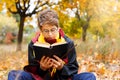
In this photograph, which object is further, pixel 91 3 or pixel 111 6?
pixel 111 6

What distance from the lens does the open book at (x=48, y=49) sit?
12.4 ft

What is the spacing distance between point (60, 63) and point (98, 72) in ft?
8.36

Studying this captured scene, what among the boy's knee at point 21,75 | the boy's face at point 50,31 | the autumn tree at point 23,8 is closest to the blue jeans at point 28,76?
the boy's knee at point 21,75

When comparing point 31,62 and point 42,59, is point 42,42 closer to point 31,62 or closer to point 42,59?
point 42,59

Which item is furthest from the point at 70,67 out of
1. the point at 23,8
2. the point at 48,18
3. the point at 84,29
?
the point at 84,29

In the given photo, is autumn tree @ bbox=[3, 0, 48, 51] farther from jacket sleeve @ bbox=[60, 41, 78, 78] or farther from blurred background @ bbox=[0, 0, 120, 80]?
jacket sleeve @ bbox=[60, 41, 78, 78]

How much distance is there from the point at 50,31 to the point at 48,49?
37 centimetres

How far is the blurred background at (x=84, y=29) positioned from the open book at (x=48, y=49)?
395 mm

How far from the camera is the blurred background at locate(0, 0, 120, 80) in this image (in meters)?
7.14

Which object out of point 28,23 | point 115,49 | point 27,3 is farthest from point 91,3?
point 115,49

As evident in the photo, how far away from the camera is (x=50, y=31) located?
409 centimetres

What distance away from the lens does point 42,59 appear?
3906 millimetres

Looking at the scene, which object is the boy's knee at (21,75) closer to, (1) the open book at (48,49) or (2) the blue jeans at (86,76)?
(1) the open book at (48,49)

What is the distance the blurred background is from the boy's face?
→ 47 cm
